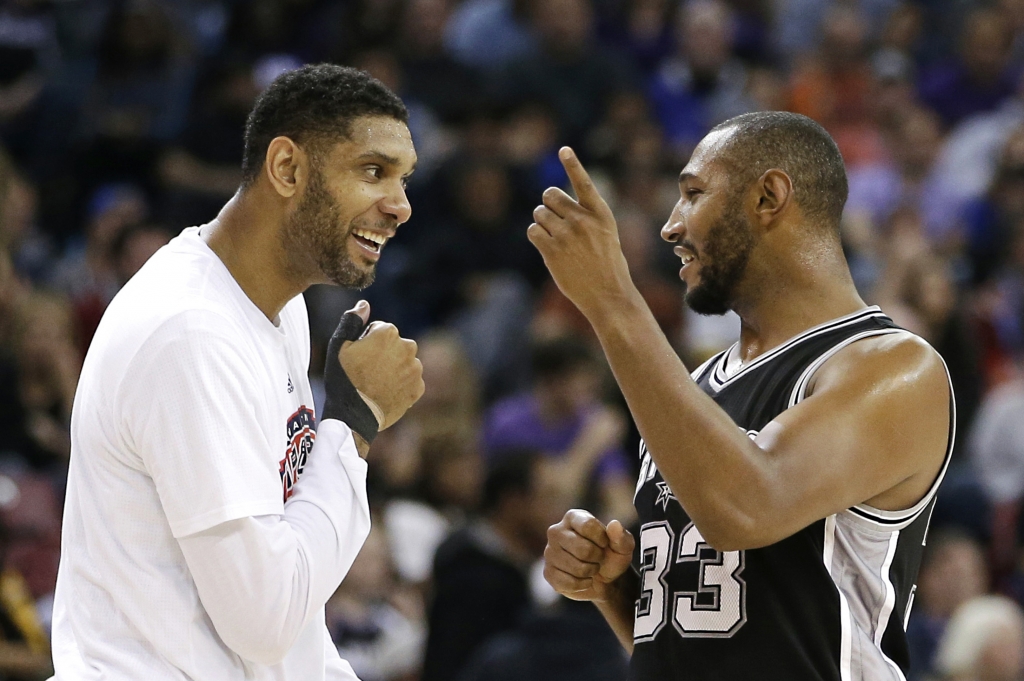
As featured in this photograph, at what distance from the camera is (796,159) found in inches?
140

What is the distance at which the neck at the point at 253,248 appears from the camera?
3.54 meters

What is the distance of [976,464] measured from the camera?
336 inches

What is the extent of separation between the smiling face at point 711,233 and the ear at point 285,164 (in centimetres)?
97

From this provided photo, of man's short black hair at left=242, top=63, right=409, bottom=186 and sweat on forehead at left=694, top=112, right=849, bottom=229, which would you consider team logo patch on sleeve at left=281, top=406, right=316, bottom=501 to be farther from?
sweat on forehead at left=694, top=112, right=849, bottom=229

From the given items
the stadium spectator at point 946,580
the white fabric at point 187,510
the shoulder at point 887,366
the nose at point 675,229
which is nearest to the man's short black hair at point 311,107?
the white fabric at point 187,510

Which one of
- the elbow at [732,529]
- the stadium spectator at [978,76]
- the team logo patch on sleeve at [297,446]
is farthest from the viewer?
the stadium spectator at [978,76]

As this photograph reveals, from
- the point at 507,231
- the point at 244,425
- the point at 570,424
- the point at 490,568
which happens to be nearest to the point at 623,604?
the point at 244,425

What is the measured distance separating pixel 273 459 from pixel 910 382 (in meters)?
1.51

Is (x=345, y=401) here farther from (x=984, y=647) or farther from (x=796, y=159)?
(x=984, y=647)

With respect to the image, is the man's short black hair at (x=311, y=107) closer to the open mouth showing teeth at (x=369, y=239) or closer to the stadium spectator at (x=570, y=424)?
the open mouth showing teeth at (x=369, y=239)

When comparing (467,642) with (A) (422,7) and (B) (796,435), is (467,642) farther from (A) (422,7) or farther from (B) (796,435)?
(A) (422,7)

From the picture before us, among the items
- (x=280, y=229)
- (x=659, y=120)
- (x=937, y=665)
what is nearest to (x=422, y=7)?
(x=659, y=120)

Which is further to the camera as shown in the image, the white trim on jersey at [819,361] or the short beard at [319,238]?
the short beard at [319,238]

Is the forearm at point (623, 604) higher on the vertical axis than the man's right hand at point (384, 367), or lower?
lower
